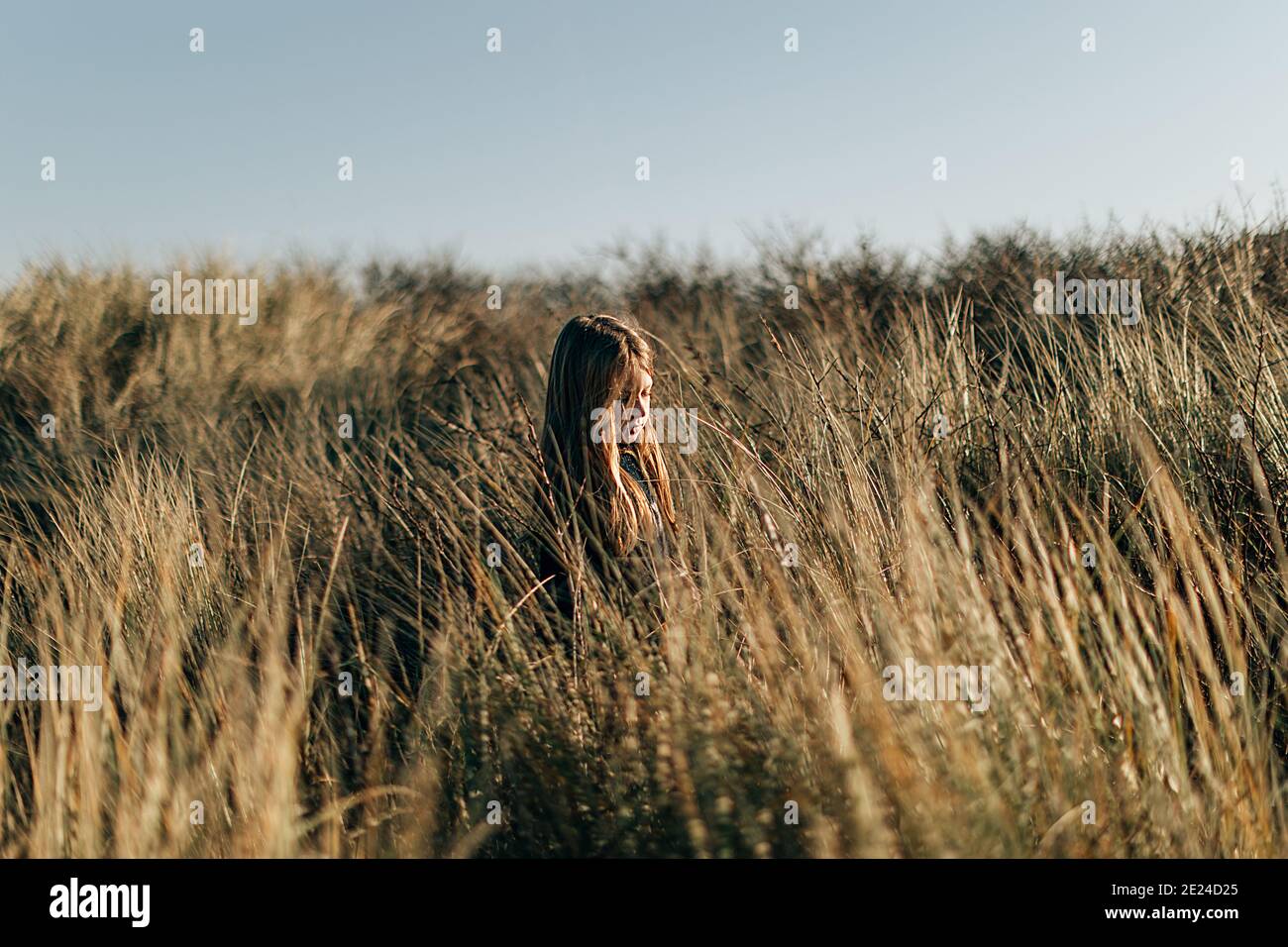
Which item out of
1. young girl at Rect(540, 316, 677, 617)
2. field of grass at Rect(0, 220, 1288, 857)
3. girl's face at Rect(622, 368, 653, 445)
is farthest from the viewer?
girl's face at Rect(622, 368, 653, 445)

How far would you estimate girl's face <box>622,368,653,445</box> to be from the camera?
2828 mm

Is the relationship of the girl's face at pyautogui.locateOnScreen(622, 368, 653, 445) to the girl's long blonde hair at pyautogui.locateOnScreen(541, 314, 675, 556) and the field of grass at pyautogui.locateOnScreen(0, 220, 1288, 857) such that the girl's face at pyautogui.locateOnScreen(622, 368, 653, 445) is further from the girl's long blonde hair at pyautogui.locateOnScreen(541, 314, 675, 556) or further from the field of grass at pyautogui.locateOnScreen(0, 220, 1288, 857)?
the field of grass at pyautogui.locateOnScreen(0, 220, 1288, 857)

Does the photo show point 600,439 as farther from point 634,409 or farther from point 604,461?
point 634,409

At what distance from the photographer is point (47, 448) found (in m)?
5.15

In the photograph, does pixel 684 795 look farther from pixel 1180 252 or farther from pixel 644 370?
pixel 1180 252

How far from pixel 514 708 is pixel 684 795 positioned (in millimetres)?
535

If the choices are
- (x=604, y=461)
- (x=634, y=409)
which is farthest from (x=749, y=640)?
(x=634, y=409)

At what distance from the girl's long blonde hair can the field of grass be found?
7.9 inches

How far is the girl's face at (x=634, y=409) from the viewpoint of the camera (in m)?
2.83

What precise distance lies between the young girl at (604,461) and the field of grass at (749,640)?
0.13 metres

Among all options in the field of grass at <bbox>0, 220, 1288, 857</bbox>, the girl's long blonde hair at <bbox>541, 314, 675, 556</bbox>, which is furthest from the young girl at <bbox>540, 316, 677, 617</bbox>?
the field of grass at <bbox>0, 220, 1288, 857</bbox>

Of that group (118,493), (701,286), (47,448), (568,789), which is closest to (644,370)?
(568,789)

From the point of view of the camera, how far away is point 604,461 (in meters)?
2.74

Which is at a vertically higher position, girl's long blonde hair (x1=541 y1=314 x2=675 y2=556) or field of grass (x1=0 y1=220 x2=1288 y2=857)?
girl's long blonde hair (x1=541 y1=314 x2=675 y2=556)
